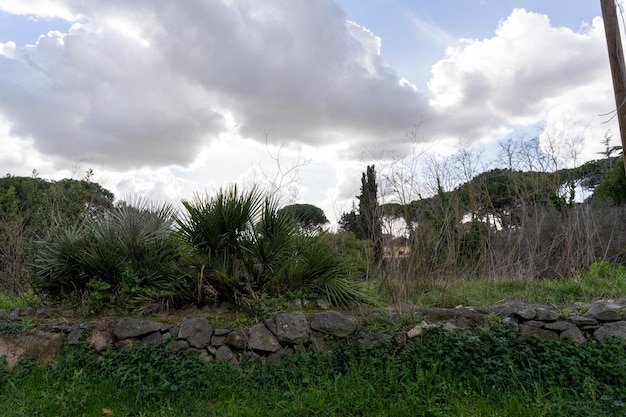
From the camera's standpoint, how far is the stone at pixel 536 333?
4516mm

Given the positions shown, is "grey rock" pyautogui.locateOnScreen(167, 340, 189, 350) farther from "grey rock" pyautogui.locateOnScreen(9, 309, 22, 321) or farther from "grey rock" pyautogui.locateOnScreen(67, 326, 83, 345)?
"grey rock" pyautogui.locateOnScreen(9, 309, 22, 321)

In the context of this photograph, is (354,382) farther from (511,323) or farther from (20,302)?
(20,302)

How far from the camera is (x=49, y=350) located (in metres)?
5.03

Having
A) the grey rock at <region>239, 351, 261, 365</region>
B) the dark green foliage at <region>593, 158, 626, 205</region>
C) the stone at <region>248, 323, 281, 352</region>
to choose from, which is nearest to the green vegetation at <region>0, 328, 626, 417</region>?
the grey rock at <region>239, 351, 261, 365</region>

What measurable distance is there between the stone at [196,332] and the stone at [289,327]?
0.63 m

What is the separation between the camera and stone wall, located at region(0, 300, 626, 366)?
14.9 feet

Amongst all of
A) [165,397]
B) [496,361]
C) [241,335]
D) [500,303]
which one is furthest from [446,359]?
[165,397]

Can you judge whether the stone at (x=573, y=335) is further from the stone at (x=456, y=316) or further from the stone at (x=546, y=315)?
the stone at (x=456, y=316)

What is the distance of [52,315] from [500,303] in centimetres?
540

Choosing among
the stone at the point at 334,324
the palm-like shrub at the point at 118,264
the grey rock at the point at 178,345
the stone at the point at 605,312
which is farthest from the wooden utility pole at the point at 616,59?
the palm-like shrub at the point at 118,264

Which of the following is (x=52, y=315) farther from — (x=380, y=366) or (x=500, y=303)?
(x=500, y=303)

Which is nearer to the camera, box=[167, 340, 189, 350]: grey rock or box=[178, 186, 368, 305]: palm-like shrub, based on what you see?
box=[167, 340, 189, 350]: grey rock

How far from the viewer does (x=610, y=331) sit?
14.6ft

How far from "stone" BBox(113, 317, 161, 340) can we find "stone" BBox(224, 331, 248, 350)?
0.78 meters
